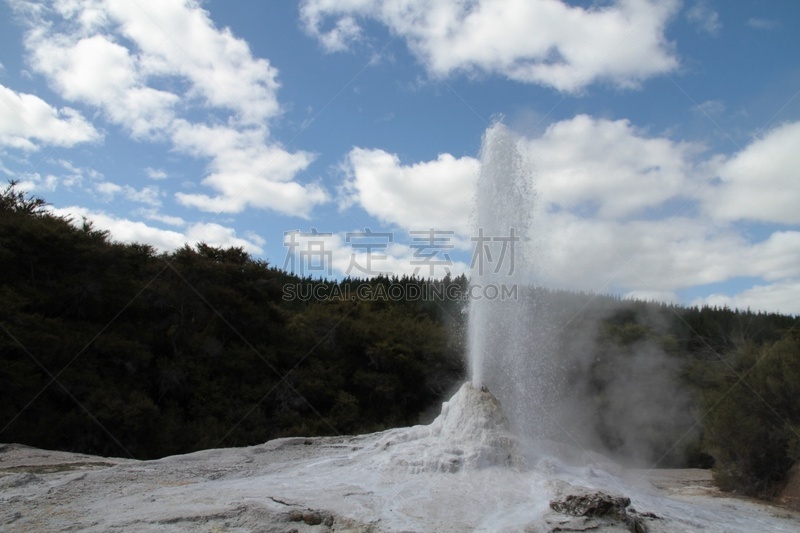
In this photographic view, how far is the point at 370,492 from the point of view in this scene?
5.40 m

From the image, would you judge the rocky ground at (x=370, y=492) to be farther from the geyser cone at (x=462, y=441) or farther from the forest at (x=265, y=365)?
the forest at (x=265, y=365)

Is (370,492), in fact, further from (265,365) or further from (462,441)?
(265,365)

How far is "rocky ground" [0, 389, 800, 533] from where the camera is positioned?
4.60 metres

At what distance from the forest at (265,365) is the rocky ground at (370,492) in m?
2.92

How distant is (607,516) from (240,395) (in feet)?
37.7

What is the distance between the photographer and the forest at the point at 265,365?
10188 millimetres

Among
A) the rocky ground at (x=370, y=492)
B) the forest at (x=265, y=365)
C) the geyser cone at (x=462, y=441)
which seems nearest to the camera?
the rocky ground at (x=370, y=492)


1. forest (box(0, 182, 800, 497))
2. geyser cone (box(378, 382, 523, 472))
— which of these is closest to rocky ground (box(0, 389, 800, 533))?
geyser cone (box(378, 382, 523, 472))

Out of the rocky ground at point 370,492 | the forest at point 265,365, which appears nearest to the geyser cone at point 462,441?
the rocky ground at point 370,492

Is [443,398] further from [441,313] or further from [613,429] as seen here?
[441,313]

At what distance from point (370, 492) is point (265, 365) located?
1100 cm

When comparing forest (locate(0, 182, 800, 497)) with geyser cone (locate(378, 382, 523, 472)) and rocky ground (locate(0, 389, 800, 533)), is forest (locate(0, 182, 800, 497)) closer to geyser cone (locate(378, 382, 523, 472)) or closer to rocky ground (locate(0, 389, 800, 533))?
geyser cone (locate(378, 382, 523, 472))

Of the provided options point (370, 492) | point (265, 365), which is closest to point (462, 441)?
point (370, 492)

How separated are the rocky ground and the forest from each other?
2922mm
